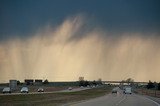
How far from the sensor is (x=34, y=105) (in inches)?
1882

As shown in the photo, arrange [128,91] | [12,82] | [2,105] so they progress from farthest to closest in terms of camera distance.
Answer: [128,91] → [12,82] → [2,105]

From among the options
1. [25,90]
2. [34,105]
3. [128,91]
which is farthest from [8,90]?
[34,105]

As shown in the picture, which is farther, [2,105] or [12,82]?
[12,82]

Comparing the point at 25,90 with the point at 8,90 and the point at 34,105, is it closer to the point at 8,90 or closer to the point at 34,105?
the point at 8,90

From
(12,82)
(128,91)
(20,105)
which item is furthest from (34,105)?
(128,91)

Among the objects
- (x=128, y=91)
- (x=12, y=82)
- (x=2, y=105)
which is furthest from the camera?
(x=128, y=91)

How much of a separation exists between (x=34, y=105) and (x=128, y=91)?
76.7m

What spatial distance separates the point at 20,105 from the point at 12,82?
59968 mm

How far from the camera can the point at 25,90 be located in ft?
361

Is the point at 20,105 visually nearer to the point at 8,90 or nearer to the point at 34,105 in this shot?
the point at 34,105

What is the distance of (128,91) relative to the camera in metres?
122

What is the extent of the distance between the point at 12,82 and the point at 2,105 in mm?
59870

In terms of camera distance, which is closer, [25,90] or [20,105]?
[20,105]

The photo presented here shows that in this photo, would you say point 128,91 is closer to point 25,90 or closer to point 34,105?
point 25,90
